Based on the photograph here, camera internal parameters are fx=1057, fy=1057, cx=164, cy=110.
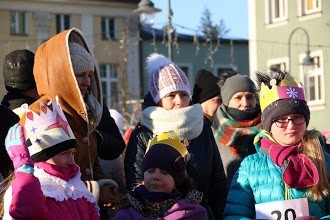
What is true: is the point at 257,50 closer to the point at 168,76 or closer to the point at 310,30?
the point at 310,30

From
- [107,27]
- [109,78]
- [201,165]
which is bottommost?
[201,165]

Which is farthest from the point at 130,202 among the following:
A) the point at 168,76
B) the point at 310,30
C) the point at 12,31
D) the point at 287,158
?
the point at 12,31

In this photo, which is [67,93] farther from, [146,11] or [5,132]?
[146,11]

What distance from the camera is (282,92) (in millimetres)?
6773

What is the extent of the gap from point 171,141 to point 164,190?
16.0 inches

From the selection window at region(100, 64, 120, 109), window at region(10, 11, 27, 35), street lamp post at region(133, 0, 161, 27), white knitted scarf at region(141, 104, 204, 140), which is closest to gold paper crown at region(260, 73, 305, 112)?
white knitted scarf at region(141, 104, 204, 140)

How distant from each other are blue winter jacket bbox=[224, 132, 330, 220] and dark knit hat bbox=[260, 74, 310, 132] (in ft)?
0.88

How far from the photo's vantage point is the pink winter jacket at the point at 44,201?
5.80 m

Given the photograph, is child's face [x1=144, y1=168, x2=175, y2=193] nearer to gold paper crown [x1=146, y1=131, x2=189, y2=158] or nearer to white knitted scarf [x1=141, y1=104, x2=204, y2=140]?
gold paper crown [x1=146, y1=131, x2=189, y2=158]

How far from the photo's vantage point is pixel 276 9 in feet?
133

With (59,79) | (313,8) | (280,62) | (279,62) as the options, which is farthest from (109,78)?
(59,79)

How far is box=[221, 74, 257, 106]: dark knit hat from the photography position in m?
8.77

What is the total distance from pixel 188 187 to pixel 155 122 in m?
0.91

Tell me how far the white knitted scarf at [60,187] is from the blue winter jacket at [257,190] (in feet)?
3.10
